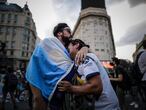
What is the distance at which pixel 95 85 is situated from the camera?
2.30 meters

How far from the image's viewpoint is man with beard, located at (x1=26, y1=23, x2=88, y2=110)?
8.94 feet

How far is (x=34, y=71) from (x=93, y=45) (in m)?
93.0

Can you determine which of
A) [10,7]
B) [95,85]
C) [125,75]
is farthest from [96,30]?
[95,85]

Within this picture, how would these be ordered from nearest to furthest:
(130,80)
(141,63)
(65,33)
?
(65,33), (141,63), (130,80)

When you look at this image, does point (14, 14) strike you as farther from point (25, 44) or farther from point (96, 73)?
point (96, 73)

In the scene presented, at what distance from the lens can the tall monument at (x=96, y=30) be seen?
9625cm

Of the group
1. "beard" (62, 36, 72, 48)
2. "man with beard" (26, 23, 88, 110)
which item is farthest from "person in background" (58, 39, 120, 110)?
"beard" (62, 36, 72, 48)

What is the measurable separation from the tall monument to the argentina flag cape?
89019 millimetres

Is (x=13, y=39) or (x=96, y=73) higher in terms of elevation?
(x=13, y=39)

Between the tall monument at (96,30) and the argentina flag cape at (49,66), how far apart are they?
89019 millimetres

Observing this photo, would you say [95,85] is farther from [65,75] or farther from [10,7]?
[10,7]

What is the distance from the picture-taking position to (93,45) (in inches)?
3762

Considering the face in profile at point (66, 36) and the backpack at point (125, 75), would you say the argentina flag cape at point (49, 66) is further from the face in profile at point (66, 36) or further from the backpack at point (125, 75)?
the backpack at point (125, 75)

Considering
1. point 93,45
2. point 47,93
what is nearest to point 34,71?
point 47,93
